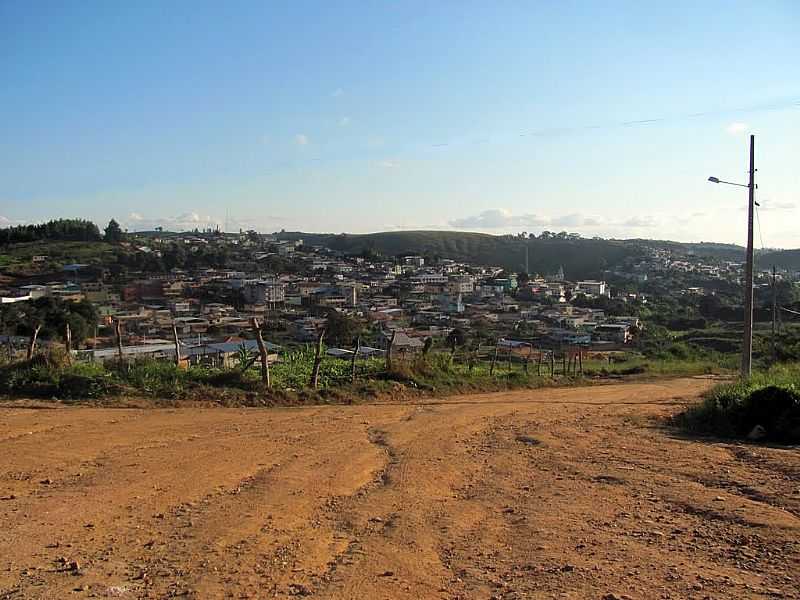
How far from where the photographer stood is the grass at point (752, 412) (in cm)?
907

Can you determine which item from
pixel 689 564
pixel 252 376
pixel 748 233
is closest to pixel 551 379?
pixel 748 233

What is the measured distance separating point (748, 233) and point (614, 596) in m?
12.9

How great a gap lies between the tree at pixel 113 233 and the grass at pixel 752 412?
71.7m

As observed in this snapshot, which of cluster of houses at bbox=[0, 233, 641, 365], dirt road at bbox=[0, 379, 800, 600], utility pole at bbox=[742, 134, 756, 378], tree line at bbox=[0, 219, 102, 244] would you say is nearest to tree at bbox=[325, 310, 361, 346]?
cluster of houses at bbox=[0, 233, 641, 365]

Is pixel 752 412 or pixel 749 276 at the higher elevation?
pixel 749 276

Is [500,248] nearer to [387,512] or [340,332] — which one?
[340,332]

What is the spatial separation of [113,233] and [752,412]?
249 feet

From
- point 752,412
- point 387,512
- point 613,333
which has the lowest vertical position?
point 613,333

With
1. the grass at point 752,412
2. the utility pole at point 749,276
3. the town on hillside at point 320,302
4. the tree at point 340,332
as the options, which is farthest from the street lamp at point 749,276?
the tree at point 340,332

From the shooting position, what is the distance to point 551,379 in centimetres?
1841

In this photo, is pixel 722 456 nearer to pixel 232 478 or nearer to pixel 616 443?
pixel 616 443

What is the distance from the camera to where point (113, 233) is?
75812 millimetres

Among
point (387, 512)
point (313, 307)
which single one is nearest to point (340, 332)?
point (313, 307)

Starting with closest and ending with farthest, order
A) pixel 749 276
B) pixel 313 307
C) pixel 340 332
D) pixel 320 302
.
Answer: pixel 749 276
pixel 340 332
pixel 313 307
pixel 320 302
